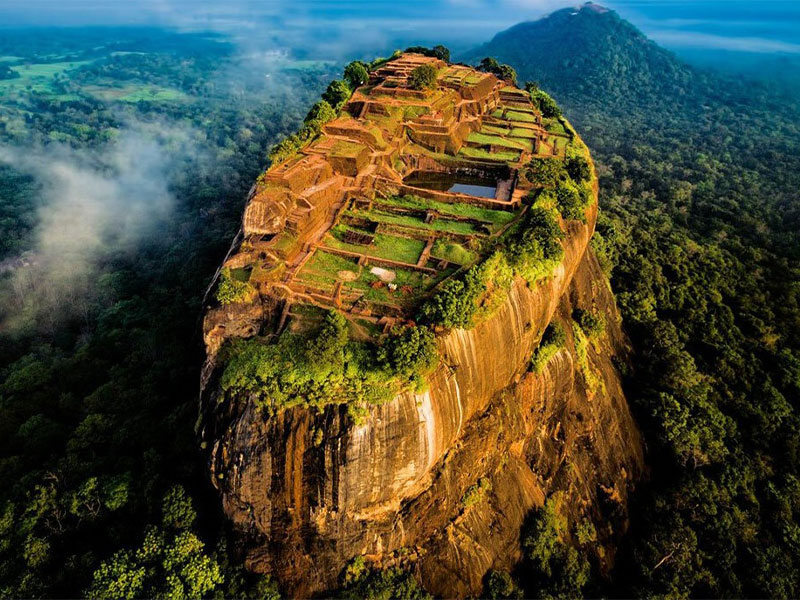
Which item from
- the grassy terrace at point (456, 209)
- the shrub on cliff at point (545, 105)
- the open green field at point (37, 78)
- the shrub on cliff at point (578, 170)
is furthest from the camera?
the open green field at point (37, 78)

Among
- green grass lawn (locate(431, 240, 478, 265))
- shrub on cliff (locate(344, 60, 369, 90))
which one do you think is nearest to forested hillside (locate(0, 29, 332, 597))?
green grass lawn (locate(431, 240, 478, 265))

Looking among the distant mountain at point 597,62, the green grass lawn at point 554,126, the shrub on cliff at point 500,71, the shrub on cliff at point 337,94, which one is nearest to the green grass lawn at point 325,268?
the shrub on cliff at point 337,94

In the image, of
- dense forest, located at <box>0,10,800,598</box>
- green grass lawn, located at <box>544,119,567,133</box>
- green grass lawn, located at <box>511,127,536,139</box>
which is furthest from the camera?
green grass lawn, located at <box>544,119,567,133</box>

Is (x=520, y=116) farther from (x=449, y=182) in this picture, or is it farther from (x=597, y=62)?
(x=597, y=62)

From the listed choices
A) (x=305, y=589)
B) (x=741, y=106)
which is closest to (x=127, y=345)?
(x=305, y=589)

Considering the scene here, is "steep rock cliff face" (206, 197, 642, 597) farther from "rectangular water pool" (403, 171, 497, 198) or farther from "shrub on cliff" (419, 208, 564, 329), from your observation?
"rectangular water pool" (403, 171, 497, 198)

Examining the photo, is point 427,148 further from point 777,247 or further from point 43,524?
point 777,247

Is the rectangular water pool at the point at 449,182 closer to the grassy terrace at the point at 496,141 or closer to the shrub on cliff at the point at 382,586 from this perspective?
the grassy terrace at the point at 496,141
